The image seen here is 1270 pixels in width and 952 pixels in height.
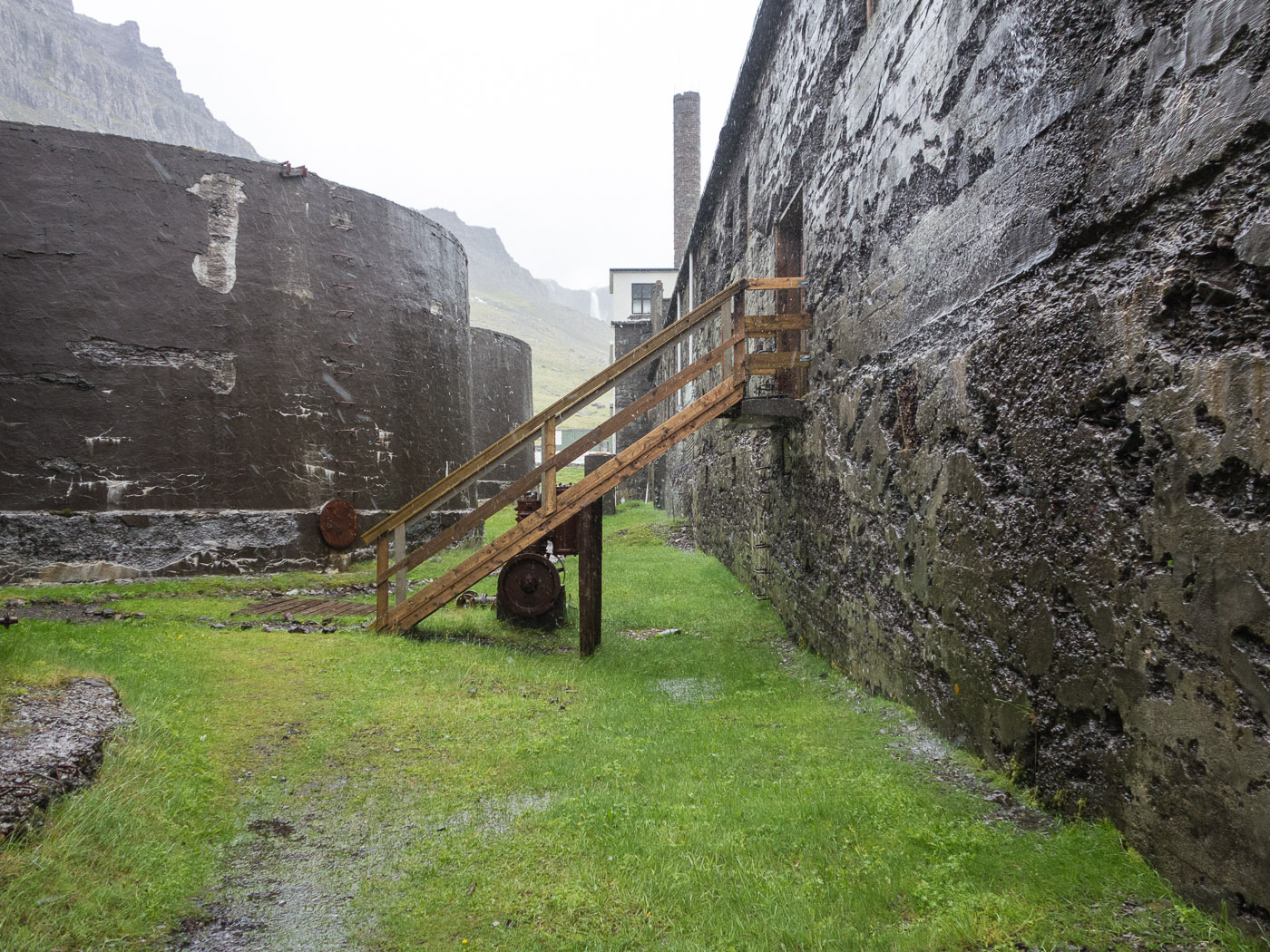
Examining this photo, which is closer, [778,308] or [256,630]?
[256,630]

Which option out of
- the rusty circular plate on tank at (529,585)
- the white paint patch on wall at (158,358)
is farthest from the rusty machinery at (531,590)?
the white paint patch on wall at (158,358)

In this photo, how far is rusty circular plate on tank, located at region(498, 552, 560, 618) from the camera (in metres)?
7.00

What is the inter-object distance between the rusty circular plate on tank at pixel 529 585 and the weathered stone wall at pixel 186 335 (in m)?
4.82

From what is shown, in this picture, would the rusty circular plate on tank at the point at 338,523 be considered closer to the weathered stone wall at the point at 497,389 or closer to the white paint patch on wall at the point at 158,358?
the white paint patch on wall at the point at 158,358

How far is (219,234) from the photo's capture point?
32.8ft

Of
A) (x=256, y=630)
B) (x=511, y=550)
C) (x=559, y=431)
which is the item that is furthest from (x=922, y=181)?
(x=559, y=431)

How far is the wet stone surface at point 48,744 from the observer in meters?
2.57

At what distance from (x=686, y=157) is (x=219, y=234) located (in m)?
25.4

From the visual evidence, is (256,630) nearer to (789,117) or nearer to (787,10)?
(789,117)

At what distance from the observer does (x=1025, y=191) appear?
9.72ft

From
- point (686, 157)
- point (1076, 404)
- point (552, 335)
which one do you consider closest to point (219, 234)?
point (1076, 404)

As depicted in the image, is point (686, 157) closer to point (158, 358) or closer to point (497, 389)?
point (497, 389)

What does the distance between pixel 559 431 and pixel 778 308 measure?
59.2 m

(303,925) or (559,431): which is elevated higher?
(559,431)
